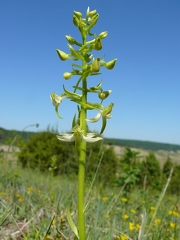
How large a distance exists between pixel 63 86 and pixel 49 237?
1.06 metres

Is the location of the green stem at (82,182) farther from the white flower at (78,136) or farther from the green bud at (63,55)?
the green bud at (63,55)

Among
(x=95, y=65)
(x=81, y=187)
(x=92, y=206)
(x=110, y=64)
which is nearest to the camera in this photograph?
(x=81, y=187)

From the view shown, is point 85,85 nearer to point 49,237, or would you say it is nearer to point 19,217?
point 49,237

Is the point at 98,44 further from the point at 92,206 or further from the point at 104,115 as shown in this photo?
the point at 92,206

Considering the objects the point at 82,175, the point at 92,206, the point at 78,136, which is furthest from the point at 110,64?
the point at 92,206

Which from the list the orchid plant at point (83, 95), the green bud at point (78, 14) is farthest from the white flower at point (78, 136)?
the green bud at point (78, 14)

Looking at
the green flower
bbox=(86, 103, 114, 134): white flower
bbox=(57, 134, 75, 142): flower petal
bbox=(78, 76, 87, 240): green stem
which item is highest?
the green flower

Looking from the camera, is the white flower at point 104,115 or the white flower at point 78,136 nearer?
the white flower at point 78,136

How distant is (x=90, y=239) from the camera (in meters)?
2.54

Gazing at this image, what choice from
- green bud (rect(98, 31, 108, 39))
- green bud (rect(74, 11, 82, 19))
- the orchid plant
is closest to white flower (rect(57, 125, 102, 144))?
the orchid plant

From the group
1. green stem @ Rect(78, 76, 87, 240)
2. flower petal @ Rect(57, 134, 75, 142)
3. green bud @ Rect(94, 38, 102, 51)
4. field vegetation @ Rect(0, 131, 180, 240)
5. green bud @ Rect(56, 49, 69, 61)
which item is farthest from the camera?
field vegetation @ Rect(0, 131, 180, 240)

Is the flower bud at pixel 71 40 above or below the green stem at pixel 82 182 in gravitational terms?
above

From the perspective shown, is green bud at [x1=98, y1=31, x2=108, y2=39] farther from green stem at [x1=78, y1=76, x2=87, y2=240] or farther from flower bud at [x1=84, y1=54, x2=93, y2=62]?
green stem at [x1=78, y1=76, x2=87, y2=240]

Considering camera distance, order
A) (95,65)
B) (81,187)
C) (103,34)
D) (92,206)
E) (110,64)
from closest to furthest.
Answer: (81,187)
(95,65)
(110,64)
(103,34)
(92,206)
